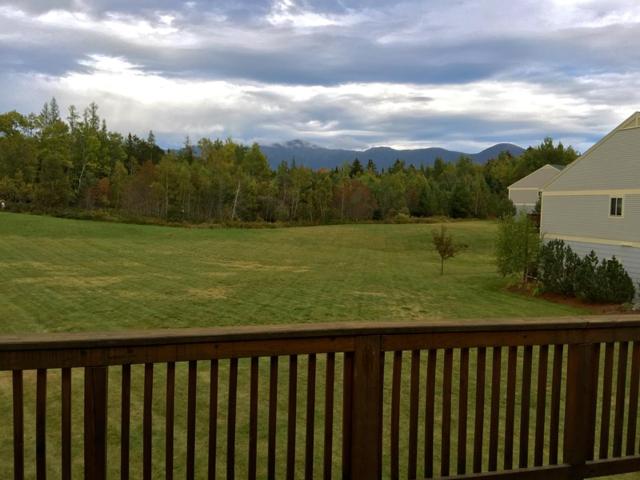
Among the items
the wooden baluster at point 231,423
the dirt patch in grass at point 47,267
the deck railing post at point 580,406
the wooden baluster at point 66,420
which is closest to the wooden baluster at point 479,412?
the deck railing post at point 580,406

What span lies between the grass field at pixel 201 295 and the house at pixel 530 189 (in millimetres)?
20892

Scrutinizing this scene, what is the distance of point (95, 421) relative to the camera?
6.74 feet

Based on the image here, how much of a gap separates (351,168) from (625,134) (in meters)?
75.2

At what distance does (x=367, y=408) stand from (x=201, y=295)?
12.0m

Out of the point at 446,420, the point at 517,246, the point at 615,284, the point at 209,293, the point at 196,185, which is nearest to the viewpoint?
the point at 446,420

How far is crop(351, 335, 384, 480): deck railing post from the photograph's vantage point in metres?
2.32

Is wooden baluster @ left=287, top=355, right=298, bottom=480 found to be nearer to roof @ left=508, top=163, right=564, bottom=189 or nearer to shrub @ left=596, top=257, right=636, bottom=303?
shrub @ left=596, top=257, right=636, bottom=303

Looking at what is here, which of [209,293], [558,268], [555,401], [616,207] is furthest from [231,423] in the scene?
[616,207]

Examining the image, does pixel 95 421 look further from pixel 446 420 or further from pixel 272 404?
pixel 446 420

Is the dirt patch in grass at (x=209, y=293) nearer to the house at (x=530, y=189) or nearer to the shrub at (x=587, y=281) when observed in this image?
the shrub at (x=587, y=281)

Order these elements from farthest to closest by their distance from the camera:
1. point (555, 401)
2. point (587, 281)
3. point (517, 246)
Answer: point (517, 246)
point (587, 281)
point (555, 401)

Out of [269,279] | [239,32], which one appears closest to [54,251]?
[269,279]

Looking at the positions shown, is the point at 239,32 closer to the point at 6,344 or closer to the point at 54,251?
the point at 54,251

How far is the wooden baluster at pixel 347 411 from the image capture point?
2330mm
